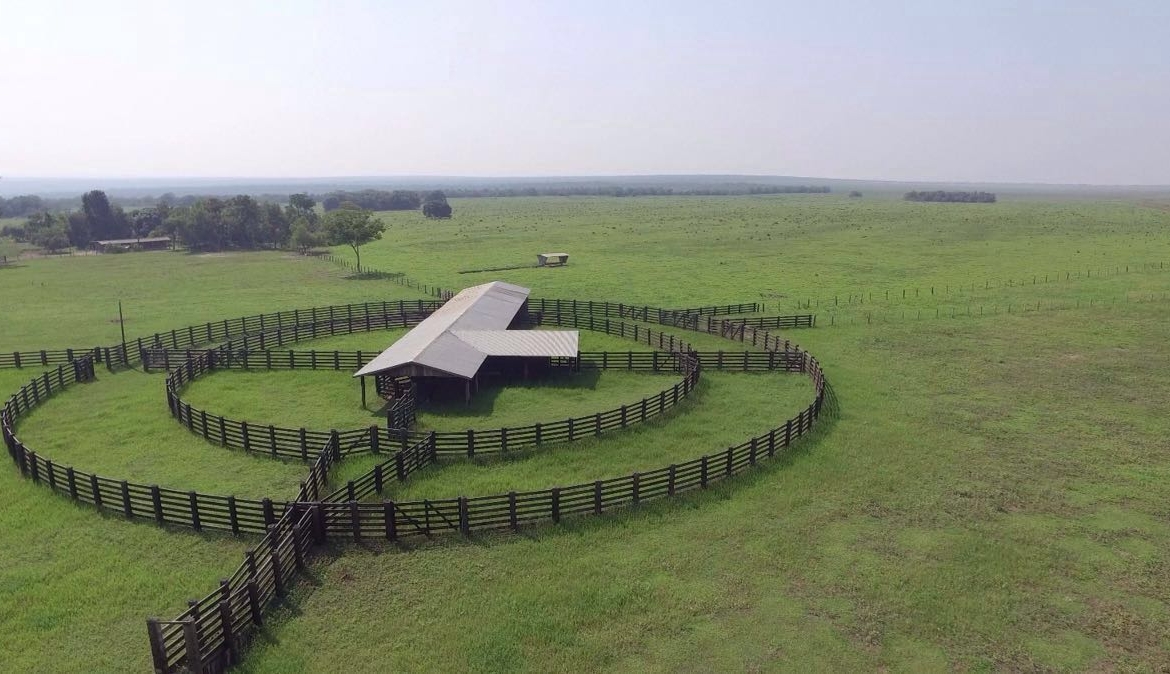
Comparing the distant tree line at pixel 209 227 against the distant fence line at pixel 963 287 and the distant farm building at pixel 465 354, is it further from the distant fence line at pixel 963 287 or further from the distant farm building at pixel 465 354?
the distant fence line at pixel 963 287

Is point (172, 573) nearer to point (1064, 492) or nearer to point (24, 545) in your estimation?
point (24, 545)

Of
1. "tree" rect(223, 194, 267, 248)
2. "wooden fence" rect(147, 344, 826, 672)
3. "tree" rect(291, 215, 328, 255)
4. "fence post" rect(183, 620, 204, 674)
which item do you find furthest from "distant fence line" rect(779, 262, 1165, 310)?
"tree" rect(223, 194, 267, 248)

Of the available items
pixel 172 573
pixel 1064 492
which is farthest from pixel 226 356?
pixel 1064 492

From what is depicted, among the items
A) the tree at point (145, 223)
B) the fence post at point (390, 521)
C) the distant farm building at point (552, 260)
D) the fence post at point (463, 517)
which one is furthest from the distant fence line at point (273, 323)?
the tree at point (145, 223)

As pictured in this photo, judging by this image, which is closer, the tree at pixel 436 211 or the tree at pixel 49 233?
the tree at pixel 49 233

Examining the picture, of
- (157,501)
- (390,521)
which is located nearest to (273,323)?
(157,501)

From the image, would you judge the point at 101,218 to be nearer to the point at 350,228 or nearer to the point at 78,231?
the point at 78,231

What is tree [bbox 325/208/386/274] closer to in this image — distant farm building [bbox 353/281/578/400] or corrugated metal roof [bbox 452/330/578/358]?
distant farm building [bbox 353/281/578/400]
